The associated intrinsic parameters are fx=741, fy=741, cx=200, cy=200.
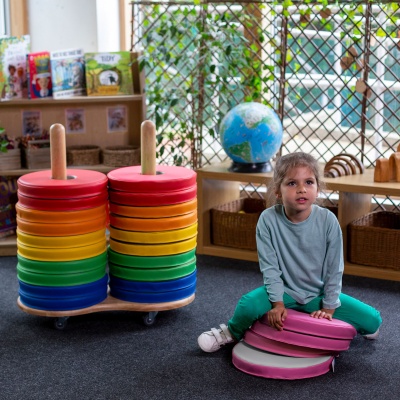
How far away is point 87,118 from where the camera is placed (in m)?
3.75

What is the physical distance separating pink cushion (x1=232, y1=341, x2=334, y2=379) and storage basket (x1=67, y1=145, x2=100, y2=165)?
1631mm

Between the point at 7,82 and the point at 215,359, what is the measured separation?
180cm

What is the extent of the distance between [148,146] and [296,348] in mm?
885

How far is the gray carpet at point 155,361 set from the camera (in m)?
2.18

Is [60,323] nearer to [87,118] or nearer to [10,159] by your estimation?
[10,159]

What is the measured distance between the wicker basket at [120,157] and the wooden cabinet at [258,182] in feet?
1.16

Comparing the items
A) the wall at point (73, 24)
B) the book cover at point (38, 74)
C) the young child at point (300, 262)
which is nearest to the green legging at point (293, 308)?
the young child at point (300, 262)

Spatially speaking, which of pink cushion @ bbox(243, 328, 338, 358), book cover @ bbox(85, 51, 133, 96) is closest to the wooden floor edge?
pink cushion @ bbox(243, 328, 338, 358)

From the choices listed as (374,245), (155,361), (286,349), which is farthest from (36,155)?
(286,349)

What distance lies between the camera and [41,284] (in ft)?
8.50

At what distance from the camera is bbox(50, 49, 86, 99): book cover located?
3521 millimetres

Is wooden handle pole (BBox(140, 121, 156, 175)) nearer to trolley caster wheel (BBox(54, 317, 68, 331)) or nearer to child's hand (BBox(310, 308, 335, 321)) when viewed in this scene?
trolley caster wheel (BBox(54, 317, 68, 331))

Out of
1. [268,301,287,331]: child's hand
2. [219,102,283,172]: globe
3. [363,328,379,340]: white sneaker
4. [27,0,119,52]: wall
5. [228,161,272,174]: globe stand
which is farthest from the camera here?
[27,0,119,52]: wall

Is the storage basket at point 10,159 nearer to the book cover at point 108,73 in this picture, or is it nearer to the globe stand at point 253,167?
the book cover at point 108,73
